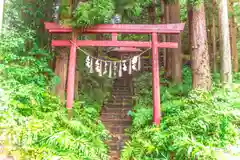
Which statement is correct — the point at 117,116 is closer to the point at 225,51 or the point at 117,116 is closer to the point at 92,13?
the point at 92,13

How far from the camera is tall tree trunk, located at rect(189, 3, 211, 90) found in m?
6.52

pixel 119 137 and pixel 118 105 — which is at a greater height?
pixel 118 105

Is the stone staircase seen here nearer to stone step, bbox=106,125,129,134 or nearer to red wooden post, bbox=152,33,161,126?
stone step, bbox=106,125,129,134

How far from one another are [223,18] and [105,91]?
648 cm

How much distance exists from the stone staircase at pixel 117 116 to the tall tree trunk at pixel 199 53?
3.19 m

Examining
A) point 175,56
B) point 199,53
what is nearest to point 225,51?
point 199,53

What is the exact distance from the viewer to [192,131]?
441cm

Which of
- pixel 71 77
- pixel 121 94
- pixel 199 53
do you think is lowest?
pixel 121 94

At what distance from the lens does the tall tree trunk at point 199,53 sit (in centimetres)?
652

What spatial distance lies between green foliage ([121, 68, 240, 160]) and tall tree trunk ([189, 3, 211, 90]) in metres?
0.48

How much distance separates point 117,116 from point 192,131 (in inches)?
185

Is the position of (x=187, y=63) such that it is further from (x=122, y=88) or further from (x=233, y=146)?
(x=233, y=146)

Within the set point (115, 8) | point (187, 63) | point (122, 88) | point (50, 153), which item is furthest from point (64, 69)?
point (187, 63)

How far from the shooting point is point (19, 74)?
5.64 meters
